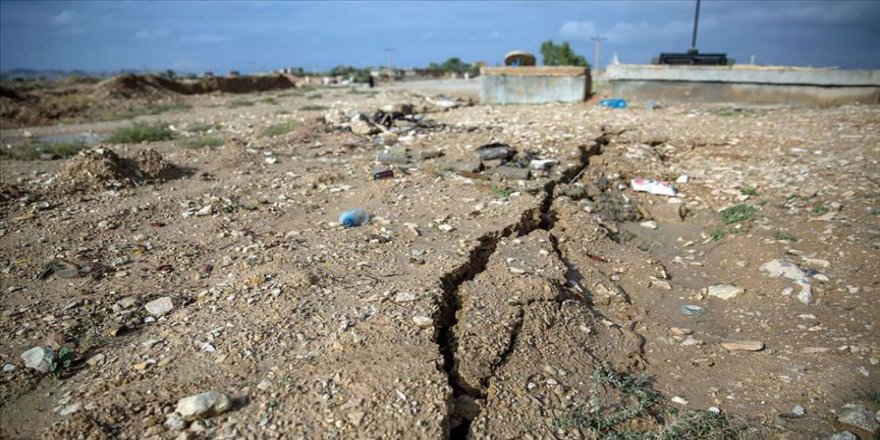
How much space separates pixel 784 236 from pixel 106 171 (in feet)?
18.4

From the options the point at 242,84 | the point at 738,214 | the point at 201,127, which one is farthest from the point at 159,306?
the point at 242,84

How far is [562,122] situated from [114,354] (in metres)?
6.28

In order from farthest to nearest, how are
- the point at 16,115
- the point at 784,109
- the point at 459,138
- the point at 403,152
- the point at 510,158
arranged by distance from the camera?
1. the point at 16,115
2. the point at 784,109
3. the point at 459,138
4. the point at 403,152
5. the point at 510,158

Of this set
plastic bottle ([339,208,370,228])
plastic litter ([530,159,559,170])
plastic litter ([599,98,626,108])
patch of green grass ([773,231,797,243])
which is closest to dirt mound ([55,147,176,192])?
plastic bottle ([339,208,370,228])

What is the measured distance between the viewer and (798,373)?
2256mm

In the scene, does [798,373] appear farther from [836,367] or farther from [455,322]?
[455,322]

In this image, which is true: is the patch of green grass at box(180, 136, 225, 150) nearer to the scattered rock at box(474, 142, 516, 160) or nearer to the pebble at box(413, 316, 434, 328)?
the scattered rock at box(474, 142, 516, 160)

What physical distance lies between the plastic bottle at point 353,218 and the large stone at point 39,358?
1.78 meters

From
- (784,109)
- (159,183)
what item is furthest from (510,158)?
(784,109)

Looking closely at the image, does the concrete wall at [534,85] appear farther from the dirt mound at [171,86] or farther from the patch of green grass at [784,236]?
the dirt mound at [171,86]

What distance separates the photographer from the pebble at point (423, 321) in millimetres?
2170

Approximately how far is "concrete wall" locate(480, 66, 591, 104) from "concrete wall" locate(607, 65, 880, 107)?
0.67m

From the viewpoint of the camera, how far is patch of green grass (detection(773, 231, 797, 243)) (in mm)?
3533

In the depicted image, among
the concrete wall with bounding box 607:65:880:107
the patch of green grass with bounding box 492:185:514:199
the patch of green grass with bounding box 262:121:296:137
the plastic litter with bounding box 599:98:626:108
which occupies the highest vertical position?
the concrete wall with bounding box 607:65:880:107
